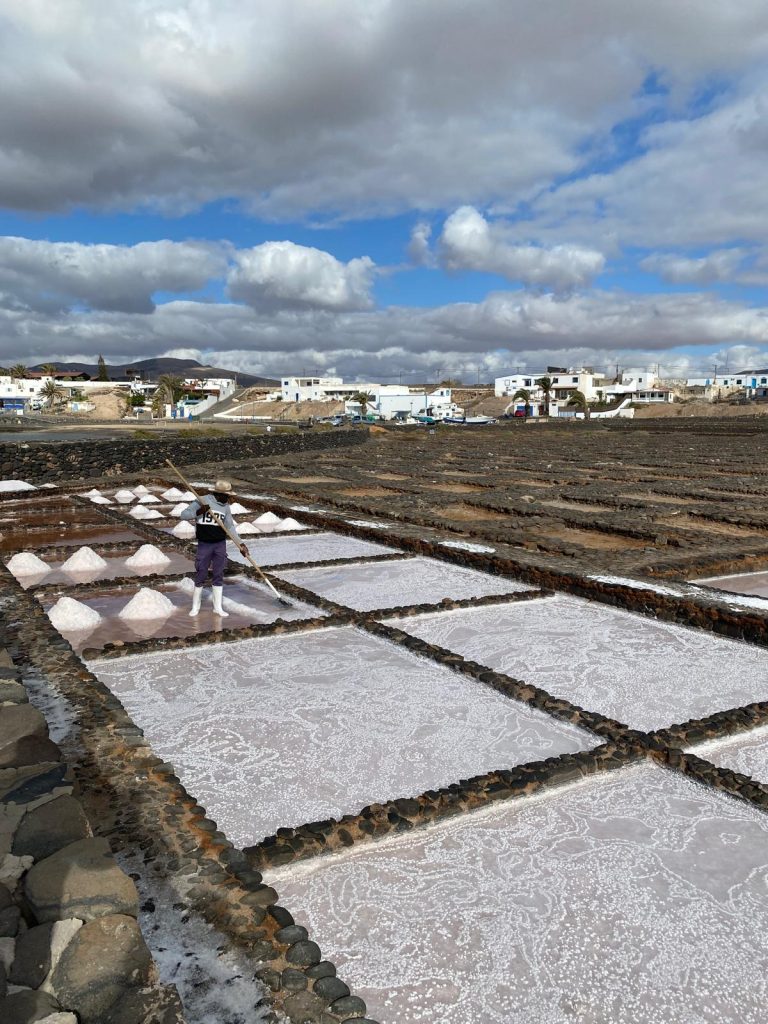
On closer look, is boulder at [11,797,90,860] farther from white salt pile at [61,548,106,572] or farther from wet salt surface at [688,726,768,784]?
white salt pile at [61,548,106,572]

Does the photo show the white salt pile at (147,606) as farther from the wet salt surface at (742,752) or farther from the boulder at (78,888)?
the wet salt surface at (742,752)

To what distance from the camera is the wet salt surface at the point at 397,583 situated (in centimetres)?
684

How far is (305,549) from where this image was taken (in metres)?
9.16

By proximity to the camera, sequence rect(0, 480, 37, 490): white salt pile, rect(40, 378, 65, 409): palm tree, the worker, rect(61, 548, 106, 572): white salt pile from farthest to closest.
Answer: rect(40, 378, 65, 409): palm tree, rect(0, 480, 37, 490): white salt pile, rect(61, 548, 106, 572): white salt pile, the worker

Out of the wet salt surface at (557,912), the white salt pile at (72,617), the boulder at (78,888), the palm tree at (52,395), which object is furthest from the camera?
the palm tree at (52,395)

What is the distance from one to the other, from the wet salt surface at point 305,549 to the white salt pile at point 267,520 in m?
0.79

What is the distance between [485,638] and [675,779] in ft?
7.27

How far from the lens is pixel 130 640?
5562mm

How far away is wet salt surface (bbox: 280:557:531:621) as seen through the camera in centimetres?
684

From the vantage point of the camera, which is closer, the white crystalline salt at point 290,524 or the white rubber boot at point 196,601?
the white rubber boot at point 196,601

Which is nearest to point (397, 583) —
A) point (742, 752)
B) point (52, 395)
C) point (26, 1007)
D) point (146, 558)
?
point (146, 558)

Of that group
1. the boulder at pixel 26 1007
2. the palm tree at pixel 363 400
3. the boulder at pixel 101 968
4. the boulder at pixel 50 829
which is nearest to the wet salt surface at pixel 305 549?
the boulder at pixel 50 829

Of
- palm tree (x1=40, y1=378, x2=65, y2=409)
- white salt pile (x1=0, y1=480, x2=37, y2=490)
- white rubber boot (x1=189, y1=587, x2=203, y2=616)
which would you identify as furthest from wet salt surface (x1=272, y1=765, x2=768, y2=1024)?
palm tree (x1=40, y1=378, x2=65, y2=409)

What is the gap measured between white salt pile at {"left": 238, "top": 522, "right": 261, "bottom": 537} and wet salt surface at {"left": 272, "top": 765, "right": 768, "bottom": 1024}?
7.00m
